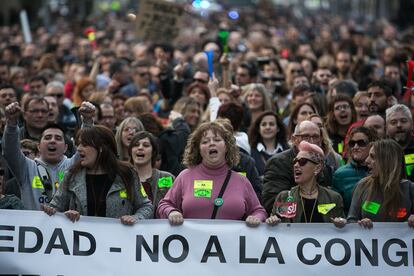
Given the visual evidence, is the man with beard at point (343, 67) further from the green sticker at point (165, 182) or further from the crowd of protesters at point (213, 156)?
the green sticker at point (165, 182)

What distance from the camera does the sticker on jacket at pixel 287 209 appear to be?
9305mm

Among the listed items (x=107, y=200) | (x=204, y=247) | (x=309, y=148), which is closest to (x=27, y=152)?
(x=107, y=200)

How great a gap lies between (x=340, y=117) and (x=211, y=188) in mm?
3503

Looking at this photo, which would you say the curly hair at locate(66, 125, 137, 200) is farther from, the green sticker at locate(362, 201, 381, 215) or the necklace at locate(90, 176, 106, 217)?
the green sticker at locate(362, 201, 381, 215)

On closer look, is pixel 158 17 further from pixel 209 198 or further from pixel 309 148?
pixel 209 198

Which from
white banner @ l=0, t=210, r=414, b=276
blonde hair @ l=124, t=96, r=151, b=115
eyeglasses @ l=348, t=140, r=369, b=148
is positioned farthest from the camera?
blonde hair @ l=124, t=96, r=151, b=115

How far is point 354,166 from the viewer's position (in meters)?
10.5

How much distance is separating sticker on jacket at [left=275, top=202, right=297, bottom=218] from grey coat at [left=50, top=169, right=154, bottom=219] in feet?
3.22

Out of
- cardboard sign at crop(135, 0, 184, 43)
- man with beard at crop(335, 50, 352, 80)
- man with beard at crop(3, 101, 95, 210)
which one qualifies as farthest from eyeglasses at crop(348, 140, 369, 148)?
cardboard sign at crop(135, 0, 184, 43)

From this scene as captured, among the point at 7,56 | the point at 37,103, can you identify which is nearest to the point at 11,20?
A: the point at 7,56

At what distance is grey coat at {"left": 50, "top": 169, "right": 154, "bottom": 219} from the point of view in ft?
30.2

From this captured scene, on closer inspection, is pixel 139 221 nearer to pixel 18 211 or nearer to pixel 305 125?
pixel 18 211

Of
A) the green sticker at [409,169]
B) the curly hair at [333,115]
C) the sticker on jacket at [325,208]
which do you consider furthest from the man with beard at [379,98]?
the sticker on jacket at [325,208]

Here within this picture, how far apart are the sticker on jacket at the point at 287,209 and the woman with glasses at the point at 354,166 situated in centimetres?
90
